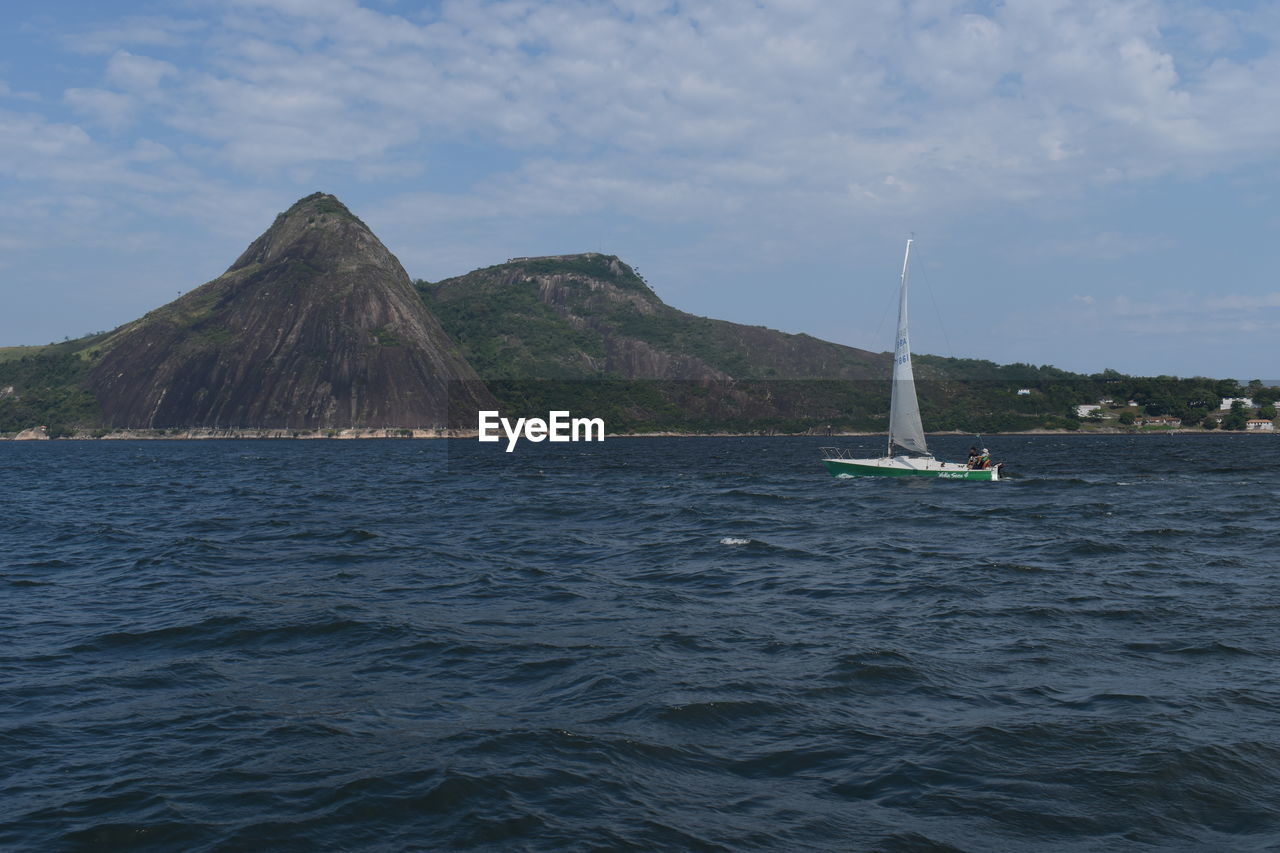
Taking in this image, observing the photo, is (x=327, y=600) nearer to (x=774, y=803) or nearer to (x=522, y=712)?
(x=522, y=712)

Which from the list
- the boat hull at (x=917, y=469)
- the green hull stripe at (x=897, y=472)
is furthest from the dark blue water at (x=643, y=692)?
the green hull stripe at (x=897, y=472)

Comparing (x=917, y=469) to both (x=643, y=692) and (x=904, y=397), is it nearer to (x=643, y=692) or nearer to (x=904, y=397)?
(x=904, y=397)

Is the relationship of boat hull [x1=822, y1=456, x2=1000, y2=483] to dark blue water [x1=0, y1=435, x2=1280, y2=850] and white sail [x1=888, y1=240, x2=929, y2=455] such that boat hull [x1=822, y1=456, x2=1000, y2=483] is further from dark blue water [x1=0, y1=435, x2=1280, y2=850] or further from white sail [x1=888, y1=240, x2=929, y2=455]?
dark blue water [x1=0, y1=435, x2=1280, y2=850]

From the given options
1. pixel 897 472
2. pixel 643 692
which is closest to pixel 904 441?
pixel 897 472

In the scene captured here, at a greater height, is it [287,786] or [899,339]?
[899,339]

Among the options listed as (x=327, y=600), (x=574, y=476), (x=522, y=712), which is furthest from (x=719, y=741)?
(x=574, y=476)

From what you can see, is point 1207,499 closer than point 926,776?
No

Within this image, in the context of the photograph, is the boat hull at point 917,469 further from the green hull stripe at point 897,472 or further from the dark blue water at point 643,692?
the dark blue water at point 643,692
